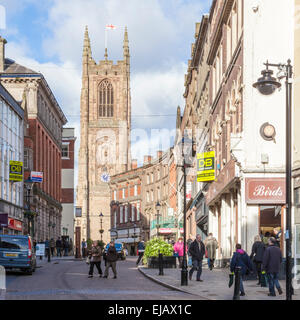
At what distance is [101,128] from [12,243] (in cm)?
10732

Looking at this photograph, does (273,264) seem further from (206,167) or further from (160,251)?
(206,167)

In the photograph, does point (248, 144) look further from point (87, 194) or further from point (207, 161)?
point (87, 194)

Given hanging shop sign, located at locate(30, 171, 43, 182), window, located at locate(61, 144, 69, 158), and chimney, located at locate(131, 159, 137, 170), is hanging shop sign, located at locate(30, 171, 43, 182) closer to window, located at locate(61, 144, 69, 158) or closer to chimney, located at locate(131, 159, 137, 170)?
window, located at locate(61, 144, 69, 158)

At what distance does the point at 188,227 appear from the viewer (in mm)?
61000

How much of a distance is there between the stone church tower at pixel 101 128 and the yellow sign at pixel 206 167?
9130cm

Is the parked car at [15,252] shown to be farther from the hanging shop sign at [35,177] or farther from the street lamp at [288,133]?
the hanging shop sign at [35,177]

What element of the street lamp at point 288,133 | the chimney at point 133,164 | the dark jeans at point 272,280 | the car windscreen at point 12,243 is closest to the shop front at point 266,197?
the dark jeans at point 272,280

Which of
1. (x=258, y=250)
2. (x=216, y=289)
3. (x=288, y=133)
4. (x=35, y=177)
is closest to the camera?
(x=288, y=133)

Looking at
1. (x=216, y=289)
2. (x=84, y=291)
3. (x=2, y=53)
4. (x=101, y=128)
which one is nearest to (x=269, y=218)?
(x=216, y=289)

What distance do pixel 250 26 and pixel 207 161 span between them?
10.9m

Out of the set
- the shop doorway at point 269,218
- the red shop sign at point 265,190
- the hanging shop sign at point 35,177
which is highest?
the hanging shop sign at point 35,177

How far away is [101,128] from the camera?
447ft

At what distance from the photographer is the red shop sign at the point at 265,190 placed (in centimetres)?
2592
